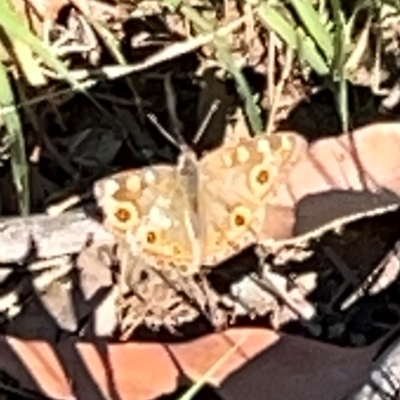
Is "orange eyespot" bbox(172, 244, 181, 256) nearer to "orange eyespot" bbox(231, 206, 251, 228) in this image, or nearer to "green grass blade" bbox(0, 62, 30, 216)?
"orange eyespot" bbox(231, 206, 251, 228)

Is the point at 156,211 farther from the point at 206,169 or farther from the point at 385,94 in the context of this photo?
the point at 385,94

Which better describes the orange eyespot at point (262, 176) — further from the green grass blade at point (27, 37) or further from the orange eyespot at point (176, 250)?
the green grass blade at point (27, 37)

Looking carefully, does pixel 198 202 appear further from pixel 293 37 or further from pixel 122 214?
pixel 293 37

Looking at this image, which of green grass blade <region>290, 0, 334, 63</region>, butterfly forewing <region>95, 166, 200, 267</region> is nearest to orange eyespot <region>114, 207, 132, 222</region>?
butterfly forewing <region>95, 166, 200, 267</region>

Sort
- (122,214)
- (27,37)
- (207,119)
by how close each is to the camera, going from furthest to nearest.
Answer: (207,119), (27,37), (122,214)

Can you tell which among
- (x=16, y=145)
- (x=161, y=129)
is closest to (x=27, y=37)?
(x=16, y=145)

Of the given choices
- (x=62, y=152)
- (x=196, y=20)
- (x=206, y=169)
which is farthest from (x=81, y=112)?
(x=206, y=169)
